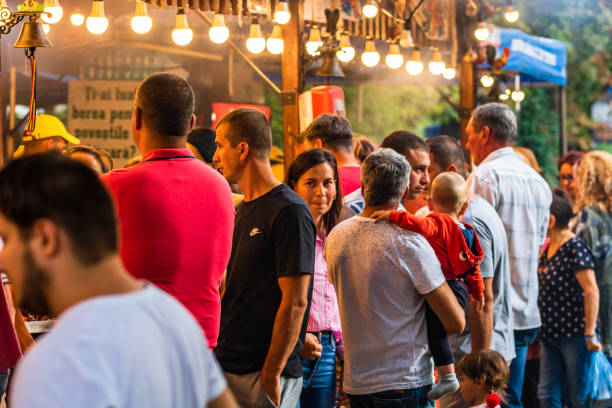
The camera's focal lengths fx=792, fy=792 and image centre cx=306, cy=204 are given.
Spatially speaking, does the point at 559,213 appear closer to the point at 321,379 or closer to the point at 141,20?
the point at 321,379

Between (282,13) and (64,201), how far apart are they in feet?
19.9

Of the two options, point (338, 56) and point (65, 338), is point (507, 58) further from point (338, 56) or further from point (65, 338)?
point (65, 338)

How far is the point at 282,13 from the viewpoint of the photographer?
718 centimetres

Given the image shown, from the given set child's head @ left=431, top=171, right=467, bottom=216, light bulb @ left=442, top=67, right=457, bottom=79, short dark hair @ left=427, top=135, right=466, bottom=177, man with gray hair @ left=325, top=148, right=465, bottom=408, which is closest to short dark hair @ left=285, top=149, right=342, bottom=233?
child's head @ left=431, top=171, right=467, bottom=216

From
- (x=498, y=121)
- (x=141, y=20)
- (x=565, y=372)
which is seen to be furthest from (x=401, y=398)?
(x=141, y=20)

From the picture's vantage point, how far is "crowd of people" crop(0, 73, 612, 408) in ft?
4.51

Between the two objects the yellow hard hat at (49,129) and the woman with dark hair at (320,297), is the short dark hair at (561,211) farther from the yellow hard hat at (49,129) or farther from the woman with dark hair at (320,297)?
the yellow hard hat at (49,129)

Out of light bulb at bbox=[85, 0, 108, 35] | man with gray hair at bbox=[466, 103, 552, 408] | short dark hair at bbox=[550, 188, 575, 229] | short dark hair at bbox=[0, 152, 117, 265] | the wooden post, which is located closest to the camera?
short dark hair at bbox=[0, 152, 117, 265]

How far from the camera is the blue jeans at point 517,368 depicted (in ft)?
16.2

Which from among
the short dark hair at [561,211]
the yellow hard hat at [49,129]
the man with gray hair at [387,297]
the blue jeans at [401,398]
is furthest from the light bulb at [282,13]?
the blue jeans at [401,398]

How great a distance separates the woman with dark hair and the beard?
2.42 meters

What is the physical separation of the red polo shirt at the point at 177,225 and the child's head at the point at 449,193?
5.35ft

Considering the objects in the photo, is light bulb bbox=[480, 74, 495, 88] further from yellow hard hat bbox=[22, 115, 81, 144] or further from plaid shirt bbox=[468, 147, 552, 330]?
yellow hard hat bbox=[22, 115, 81, 144]

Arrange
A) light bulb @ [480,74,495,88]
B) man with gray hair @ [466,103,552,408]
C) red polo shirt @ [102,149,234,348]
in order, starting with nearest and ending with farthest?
red polo shirt @ [102,149,234,348], man with gray hair @ [466,103,552,408], light bulb @ [480,74,495,88]
